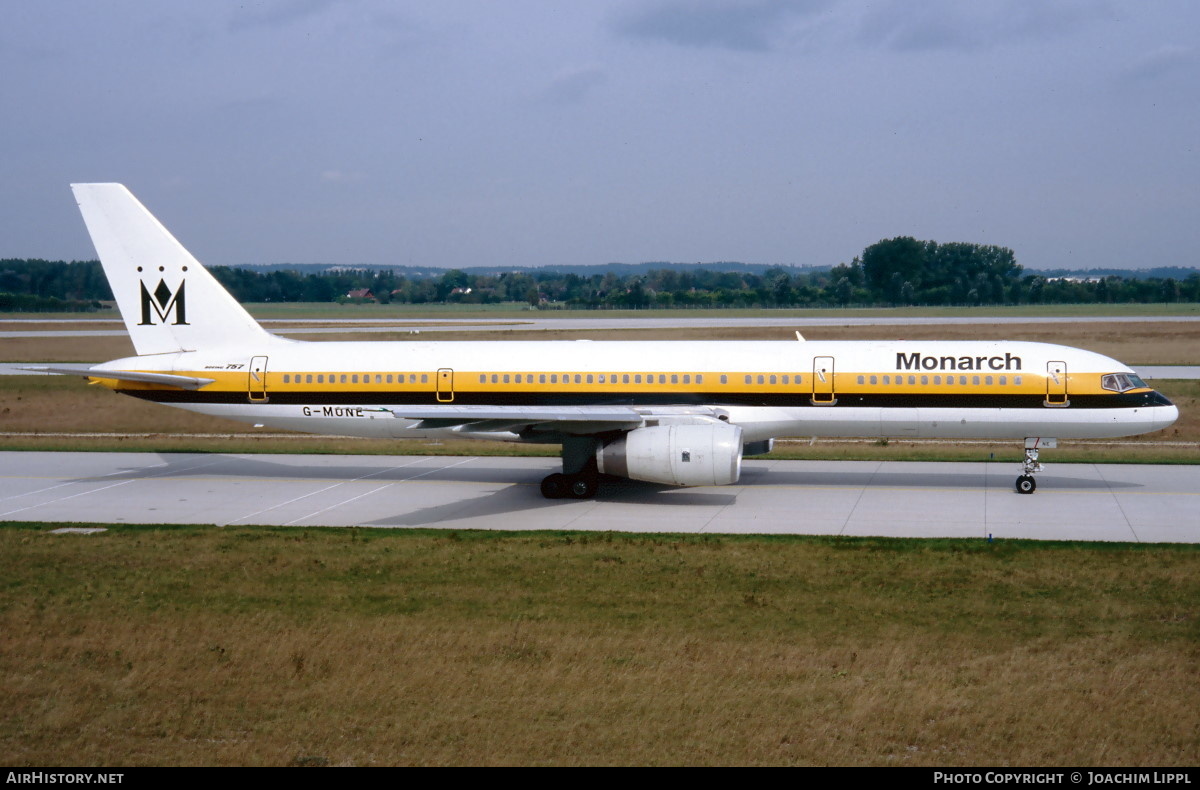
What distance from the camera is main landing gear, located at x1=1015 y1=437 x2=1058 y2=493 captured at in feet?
87.1

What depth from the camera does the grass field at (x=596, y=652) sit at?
38.7 feet

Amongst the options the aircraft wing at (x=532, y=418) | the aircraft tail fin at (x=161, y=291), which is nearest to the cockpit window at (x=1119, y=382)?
the aircraft wing at (x=532, y=418)

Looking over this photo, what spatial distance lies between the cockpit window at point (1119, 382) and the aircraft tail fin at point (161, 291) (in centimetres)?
2134

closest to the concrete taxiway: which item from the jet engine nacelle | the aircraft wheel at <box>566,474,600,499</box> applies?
the aircraft wheel at <box>566,474,600,499</box>

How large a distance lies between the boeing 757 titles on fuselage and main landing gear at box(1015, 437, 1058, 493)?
2.0 inches

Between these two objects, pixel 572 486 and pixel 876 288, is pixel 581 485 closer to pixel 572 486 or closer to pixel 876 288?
pixel 572 486

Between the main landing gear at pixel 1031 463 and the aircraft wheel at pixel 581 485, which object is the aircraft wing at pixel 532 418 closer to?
the aircraft wheel at pixel 581 485

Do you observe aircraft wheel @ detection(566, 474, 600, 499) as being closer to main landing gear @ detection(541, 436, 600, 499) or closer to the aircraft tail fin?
main landing gear @ detection(541, 436, 600, 499)

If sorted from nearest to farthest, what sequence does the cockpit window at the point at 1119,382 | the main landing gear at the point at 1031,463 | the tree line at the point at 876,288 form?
1. the cockpit window at the point at 1119,382
2. the main landing gear at the point at 1031,463
3. the tree line at the point at 876,288

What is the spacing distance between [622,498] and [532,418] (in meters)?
3.45

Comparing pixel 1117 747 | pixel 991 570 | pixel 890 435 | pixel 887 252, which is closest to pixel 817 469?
pixel 890 435

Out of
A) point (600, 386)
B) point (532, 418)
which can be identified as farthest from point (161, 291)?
point (600, 386)

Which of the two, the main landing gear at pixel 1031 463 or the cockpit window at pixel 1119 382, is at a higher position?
the cockpit window at pixel 1119 382

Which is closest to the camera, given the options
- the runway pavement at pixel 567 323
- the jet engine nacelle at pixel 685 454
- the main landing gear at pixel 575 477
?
the jet engine nacelle at pixel 685 454
